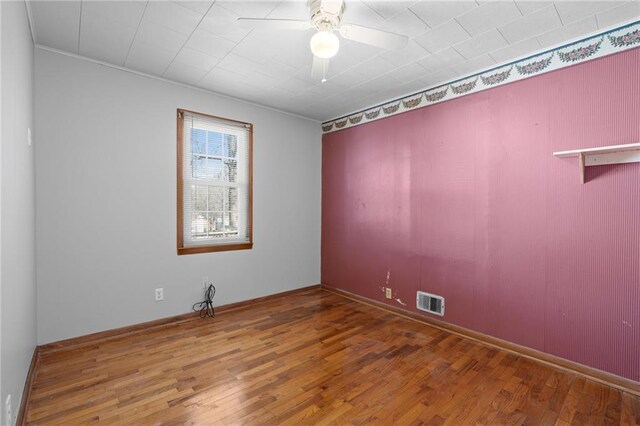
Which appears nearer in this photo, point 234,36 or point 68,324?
point 234,36

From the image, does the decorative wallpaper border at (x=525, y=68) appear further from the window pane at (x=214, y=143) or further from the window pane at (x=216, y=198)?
the window pane at (x=216, y=198)

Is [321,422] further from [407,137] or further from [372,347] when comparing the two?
[407,137]

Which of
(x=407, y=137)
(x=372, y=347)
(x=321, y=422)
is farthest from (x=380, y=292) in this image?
(x=321, y=422)

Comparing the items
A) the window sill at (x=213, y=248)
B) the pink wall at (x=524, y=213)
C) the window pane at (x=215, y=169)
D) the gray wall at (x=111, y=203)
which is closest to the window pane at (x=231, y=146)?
the window pane at (x=215, y=169)

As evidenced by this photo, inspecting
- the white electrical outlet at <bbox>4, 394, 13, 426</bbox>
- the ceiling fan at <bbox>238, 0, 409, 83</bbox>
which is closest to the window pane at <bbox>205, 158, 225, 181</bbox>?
the ceiling fan at <bbox>238, 0, 409, 83</bbox>

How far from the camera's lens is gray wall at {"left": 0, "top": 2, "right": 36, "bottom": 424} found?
1324mm

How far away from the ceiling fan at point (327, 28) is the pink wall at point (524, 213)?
1.49m

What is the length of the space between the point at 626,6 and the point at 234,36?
106 inches

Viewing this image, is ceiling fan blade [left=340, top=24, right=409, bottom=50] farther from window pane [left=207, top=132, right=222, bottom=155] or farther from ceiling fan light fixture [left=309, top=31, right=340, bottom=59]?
window pane [left=207, top=132, right=222, bottom=155]

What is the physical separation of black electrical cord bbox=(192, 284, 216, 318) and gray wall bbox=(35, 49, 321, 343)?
0.08 meters

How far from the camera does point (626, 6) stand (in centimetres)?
193

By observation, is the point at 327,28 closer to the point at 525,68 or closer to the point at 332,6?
the point at 332,6

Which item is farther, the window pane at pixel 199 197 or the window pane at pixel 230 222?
the window pane at pixel 230 222

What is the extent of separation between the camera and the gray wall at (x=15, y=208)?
1324 mm
